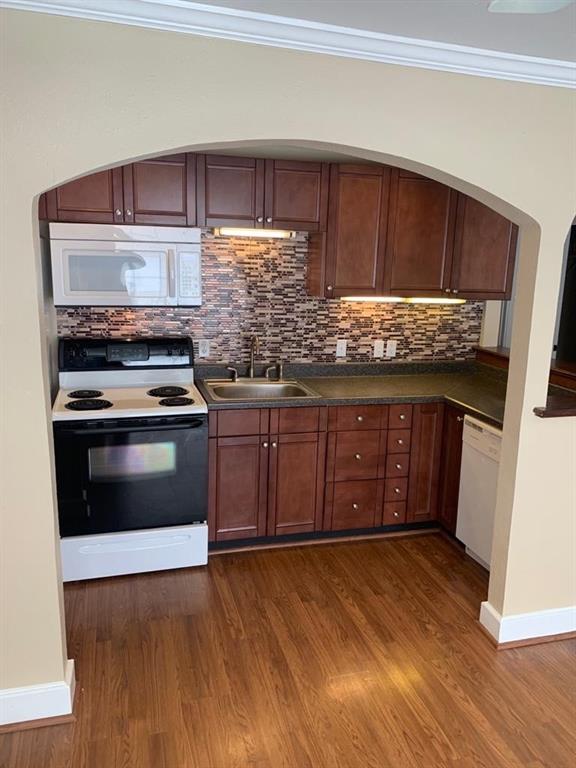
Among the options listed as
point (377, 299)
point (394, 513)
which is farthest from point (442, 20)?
point (394, 513)

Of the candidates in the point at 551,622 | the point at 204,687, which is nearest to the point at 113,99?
the point at 204,687

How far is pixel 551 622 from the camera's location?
2.80 meters

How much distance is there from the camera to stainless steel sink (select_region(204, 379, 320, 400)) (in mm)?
3684

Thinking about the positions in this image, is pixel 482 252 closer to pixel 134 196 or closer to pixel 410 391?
pixel 410 391

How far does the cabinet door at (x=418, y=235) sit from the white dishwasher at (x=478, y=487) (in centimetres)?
91

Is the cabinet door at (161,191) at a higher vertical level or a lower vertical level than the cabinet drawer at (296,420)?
higher

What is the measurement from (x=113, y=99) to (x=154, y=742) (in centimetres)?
221

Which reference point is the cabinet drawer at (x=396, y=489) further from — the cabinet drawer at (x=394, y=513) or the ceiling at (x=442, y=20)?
the ceiling at (x=442, y=20)

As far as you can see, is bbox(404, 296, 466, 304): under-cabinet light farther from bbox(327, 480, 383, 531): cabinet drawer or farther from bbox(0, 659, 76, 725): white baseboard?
bbox(0, 659, 76, 725): white baseboard

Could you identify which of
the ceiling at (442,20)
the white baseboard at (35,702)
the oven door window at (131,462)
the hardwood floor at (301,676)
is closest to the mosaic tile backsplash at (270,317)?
the oven door window at (131,462)

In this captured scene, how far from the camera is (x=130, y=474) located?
311cm

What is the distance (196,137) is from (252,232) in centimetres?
150

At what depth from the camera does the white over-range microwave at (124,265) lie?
123 inches

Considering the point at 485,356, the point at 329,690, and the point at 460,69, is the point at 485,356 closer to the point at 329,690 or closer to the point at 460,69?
the point at 460,69
